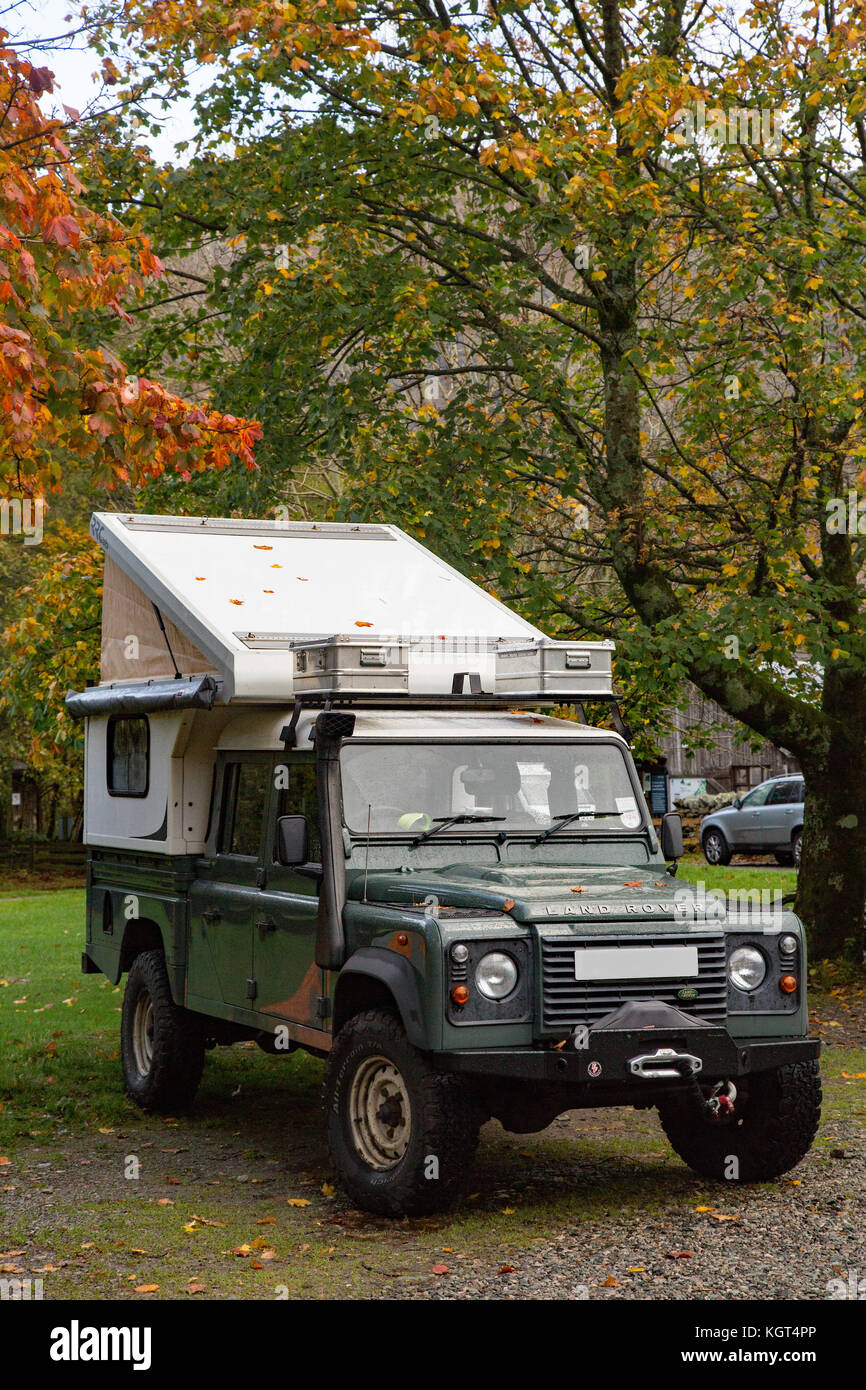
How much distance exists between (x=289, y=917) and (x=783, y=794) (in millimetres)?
21906

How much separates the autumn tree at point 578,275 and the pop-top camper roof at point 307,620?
2977 millimetres

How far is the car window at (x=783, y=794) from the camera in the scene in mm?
28594

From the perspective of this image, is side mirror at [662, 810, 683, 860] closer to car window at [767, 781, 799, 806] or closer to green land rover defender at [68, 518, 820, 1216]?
green land rover defender at [68, 518, 820, 1216]

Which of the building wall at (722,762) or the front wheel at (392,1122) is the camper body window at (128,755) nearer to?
the front wheel at (392,1122)

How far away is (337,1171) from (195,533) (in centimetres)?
441

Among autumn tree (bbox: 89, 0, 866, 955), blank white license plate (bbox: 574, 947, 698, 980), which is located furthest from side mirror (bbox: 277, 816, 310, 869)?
autumn tree (bbox: 89, 0, 866, 955)

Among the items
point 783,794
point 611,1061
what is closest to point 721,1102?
point 611,1061

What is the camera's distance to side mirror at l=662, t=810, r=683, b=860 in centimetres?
815

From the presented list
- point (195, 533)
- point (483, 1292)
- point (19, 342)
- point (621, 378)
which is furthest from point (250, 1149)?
point (621, 378)

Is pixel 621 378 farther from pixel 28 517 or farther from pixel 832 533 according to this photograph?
pixel 28 517

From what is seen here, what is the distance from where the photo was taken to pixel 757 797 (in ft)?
95.0

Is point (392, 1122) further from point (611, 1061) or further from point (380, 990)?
point (611, 1061)

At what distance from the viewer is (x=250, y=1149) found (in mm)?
8711

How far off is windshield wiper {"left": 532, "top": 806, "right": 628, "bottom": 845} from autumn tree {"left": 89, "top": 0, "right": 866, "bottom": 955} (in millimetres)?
4601
